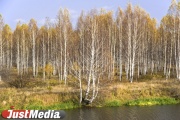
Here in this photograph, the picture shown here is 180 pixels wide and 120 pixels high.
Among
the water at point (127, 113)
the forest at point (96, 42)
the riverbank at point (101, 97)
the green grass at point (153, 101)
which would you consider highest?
the forest at point (96, 42)

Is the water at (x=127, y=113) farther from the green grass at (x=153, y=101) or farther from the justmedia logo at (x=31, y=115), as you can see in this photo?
the green grass at (x=153, y=101)

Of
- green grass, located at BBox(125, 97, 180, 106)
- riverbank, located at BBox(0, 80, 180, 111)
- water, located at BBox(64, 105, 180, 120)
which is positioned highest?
riverbank, located at BBox(0, 80, 180, 111)

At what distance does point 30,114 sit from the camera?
28.3 metres

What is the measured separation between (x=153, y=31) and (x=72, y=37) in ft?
84.2

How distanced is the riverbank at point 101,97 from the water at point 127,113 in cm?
255

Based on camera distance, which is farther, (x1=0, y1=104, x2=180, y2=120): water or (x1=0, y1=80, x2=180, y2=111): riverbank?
(x1=0, y1=80, x2=180, y2=111): riverbank

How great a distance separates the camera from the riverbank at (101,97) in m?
35.9

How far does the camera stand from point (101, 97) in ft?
126

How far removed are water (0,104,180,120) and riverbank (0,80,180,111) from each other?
8.37 ft

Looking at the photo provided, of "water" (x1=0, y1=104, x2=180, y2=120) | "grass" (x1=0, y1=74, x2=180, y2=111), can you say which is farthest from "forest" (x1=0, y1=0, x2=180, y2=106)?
"water" (x1=0, y1=104, x2=180, y2=120)

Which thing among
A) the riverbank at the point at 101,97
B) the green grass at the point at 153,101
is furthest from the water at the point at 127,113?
the riverbank at the point at 101,97

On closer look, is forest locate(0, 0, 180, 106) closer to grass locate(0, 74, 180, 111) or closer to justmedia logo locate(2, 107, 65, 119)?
grass locate(0, 74, 180, 111)

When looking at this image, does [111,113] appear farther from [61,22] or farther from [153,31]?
[153,31]

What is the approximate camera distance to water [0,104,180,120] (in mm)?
29852
